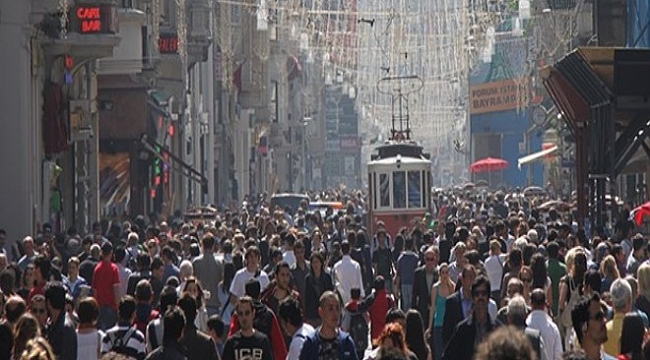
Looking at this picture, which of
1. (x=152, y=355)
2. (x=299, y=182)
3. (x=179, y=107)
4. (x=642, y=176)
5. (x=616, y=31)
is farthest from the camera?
(x=299, y=182)

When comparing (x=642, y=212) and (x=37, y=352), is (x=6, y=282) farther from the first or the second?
(x=642, y=212)

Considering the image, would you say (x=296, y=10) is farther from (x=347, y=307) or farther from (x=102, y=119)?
(x=347, y=307)

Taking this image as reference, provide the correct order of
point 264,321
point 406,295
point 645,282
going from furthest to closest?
1. point 406,295
2. point 645,282
3. point 264,321

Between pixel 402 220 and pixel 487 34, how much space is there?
29860 millimetres

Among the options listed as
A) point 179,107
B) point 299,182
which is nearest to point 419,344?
point 179,107

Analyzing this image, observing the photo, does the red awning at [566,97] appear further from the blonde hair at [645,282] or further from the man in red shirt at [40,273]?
the blonde hair at [645,282]

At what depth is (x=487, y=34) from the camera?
75.8 meters

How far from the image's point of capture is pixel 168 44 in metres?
52.4

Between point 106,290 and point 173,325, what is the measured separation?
819cm

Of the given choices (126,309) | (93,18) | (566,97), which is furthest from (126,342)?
(93,18)

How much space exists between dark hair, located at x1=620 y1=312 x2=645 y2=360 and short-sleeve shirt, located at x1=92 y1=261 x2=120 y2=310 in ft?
28.6

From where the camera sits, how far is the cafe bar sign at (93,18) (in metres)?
38.5

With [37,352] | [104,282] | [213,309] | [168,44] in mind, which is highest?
[168,44]

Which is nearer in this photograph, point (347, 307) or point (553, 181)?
point (347, 307)
